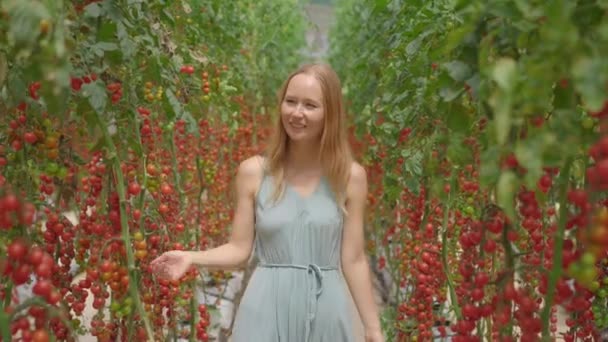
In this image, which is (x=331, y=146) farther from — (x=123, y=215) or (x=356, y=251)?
(x=123, y=215)

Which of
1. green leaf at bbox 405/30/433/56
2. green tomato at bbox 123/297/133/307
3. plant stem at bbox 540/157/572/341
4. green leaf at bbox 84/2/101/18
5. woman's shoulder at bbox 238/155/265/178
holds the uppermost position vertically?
green leaf at bbox 84/2/101/18

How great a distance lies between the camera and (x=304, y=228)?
1.66 metres

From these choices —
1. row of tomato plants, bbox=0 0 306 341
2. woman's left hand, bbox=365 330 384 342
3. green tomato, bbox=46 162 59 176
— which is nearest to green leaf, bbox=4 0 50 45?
row of tomato plants, bbox=0 0 306 341

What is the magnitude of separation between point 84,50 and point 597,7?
0.74 meters

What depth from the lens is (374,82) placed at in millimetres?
3312

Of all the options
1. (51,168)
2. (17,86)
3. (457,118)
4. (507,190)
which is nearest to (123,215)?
(51,168)

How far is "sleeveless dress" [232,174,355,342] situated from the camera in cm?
163

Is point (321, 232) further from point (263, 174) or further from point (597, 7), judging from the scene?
point (597, 7)

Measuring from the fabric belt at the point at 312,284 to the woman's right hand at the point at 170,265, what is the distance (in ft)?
0.97

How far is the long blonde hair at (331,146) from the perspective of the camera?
5.53 feet

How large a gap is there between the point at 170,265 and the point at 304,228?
13.9 inches

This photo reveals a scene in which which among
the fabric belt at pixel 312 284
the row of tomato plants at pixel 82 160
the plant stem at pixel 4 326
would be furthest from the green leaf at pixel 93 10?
the fabric belt at pixel 312 284

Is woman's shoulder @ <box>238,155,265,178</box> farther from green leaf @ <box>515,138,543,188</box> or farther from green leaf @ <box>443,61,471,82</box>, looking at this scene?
green leaf @ <box>515,138,543,188</box>

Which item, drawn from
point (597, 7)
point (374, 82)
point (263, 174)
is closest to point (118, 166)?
point (263, 174)
